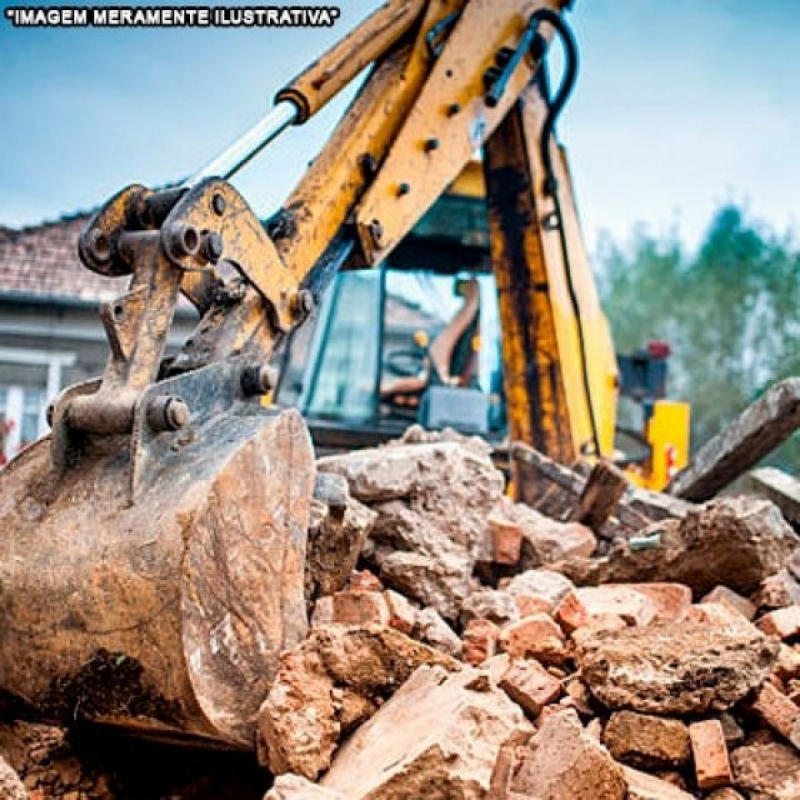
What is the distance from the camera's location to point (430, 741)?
71.4 inches

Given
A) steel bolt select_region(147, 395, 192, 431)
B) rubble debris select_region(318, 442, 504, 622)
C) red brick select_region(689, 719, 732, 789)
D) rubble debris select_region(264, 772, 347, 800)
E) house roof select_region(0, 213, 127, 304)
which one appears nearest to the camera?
rubble debris select_region(264, 772, 347, 800)

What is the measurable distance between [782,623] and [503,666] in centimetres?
72

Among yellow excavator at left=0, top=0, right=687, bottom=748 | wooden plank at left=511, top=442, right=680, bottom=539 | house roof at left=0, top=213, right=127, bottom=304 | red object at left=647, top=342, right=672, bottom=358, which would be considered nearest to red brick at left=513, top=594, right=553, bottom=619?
yellow excavator at left=0, top=0, right=687, bottom=748

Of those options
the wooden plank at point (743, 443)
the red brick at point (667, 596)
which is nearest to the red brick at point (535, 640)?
the red brick at point (667, 596)

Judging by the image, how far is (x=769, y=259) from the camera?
2650 centimetres

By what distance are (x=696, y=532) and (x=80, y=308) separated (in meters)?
10.1

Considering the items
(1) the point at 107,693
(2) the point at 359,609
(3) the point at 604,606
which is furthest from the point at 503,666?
(1) the point at 107,693

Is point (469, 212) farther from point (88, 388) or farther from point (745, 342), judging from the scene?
point (745, 342)

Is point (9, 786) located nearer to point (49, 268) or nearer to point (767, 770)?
point (767, 770)

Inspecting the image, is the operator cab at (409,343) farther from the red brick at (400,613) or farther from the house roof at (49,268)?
the house roof at (49,268)

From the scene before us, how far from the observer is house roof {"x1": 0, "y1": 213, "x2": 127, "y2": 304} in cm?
1191

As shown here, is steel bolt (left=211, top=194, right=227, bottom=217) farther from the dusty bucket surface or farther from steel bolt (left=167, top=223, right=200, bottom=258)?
the dusty bucket surface

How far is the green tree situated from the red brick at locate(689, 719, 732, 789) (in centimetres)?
2121

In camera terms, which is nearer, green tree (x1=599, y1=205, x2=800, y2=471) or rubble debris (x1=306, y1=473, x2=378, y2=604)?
rubble debris (x1=306, y1=473, x2=378, y2=604)
